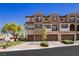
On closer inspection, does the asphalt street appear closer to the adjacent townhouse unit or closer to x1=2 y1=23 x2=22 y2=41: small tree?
the adjacent townhouse unit

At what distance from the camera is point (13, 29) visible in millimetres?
15453

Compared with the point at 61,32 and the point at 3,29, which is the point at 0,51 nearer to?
the point at 3,29

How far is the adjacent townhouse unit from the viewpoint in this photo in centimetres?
1541

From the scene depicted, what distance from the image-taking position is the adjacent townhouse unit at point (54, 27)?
50.5 ft

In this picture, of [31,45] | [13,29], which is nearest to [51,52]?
[31,45]

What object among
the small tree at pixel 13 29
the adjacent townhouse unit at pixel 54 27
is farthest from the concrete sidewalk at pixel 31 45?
the small tree at pixel 13 29

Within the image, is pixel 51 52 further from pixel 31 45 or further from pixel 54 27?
pixel 54 27

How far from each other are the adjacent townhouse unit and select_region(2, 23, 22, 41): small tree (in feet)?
1.17

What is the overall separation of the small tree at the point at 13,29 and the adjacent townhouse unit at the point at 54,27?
0.36m
